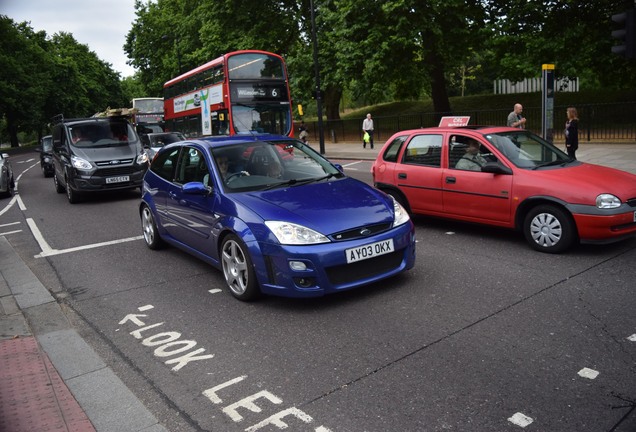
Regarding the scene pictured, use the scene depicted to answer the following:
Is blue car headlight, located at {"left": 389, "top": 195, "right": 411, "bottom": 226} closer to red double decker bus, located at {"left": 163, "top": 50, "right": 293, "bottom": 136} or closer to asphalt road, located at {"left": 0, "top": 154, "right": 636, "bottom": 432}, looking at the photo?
asphalt road, located at {"left": 0, "top": 154, "right": 636, "bottom": 432}

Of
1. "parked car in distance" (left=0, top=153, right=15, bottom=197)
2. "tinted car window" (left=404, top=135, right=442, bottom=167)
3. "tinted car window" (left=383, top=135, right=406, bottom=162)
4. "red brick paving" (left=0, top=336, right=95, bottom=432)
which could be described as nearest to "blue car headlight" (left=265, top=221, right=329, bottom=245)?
"red brick paving" (left=0, top=336, right=95, bottom=432)

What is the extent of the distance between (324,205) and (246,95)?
1409 cm

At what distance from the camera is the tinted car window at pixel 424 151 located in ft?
26.4

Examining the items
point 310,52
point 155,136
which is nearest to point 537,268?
point 155,136

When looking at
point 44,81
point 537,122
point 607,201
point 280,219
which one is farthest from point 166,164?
point 44,81

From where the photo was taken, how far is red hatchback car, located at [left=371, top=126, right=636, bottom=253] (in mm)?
6371

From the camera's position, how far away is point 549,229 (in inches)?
261

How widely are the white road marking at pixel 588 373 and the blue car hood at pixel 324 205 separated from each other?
2192 mm

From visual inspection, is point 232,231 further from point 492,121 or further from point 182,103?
point 492,121

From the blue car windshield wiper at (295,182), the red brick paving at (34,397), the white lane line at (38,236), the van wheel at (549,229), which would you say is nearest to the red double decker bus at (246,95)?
the white lane line at (38,236)

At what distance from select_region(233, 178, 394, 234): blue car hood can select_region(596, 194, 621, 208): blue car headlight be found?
7.97 ft

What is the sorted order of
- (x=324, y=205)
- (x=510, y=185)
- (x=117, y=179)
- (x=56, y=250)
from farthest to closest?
(x=117, y=179) → (x=56, y=250) → (x=510, y=185) → (x=324, y=205)

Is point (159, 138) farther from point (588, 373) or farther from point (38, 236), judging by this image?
point (588, 373)

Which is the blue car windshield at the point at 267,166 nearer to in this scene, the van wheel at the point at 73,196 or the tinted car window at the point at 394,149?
the tinted car window at the point at 394,149
